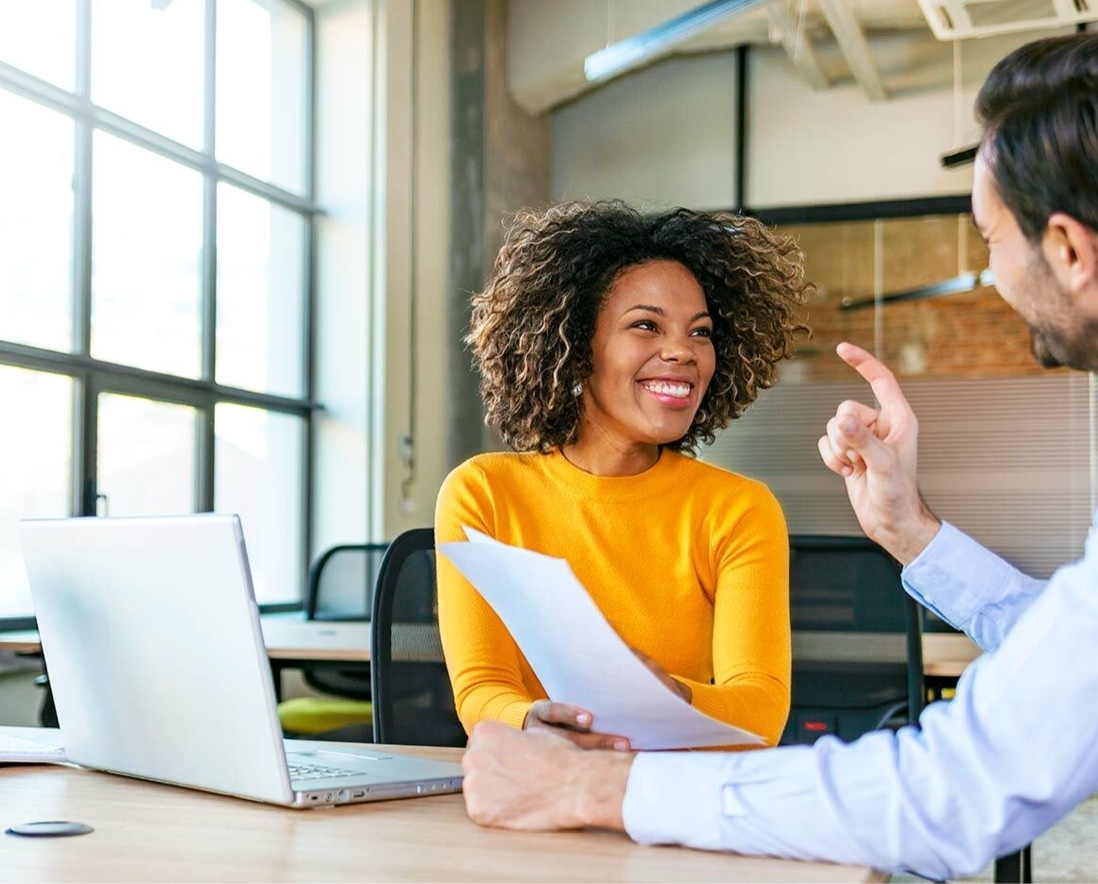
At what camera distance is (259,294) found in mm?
5734

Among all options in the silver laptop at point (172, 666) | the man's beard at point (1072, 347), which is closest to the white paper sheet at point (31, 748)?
the silver laptop at point (172, 666)

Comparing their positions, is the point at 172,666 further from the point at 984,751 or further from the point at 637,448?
the point at 637,448

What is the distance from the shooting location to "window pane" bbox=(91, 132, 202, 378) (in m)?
4.62

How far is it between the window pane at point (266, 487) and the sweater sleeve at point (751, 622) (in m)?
3.80

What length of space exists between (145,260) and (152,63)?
779mm

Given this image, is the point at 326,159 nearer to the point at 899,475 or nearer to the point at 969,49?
the point at 969,49

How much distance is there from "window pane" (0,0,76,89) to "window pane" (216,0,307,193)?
94 centimetres

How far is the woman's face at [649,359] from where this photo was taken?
187 cm

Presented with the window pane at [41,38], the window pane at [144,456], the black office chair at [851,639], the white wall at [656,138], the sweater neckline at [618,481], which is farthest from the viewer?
the white wall at [656,138]

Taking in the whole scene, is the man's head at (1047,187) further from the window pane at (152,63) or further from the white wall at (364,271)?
the white wall at (364,271)

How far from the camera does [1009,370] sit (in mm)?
6469

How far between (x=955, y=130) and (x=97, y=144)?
159 inches

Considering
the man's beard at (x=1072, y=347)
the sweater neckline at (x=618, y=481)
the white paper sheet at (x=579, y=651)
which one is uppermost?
the man's beard at (x=1072, y=347)

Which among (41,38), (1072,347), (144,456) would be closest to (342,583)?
(144,456)
